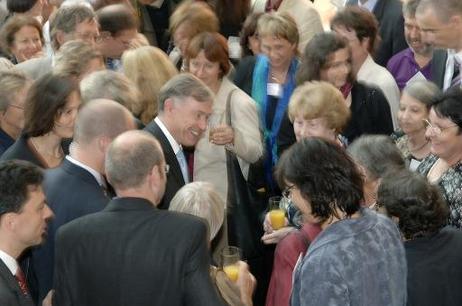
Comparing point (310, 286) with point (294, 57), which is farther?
point (294, 57)

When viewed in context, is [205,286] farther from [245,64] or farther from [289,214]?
[245,64]

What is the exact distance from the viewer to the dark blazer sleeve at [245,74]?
21.1 ft

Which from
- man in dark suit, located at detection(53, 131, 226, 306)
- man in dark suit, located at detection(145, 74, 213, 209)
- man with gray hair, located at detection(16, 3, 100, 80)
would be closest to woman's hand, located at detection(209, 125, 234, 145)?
man in dark suit, located at detection(145, 74, 213, 209)

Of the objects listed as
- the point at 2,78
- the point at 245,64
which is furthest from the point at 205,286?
the point at 245,64

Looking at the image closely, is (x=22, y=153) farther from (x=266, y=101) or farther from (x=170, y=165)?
(x=266, y=101)

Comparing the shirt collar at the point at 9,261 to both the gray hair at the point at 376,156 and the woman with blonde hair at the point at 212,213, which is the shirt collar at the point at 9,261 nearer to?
the woman with blonde hair at the point at 212,213

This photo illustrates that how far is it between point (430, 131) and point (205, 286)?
191 centimetres

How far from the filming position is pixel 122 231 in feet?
11.4

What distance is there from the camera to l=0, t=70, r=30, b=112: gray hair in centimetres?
525

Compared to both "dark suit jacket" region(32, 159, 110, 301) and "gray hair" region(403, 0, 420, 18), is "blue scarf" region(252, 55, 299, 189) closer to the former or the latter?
"gray hair" region(403, 0, 420, 18)

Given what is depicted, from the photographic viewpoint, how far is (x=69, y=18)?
21.4 ft

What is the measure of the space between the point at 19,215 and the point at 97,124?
2.82 ft

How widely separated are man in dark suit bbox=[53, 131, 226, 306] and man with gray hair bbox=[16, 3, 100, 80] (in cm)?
307

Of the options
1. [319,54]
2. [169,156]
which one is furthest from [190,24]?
[169,156]
